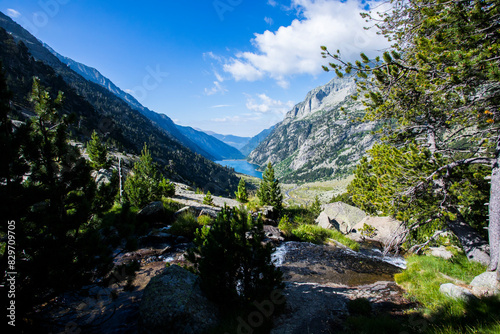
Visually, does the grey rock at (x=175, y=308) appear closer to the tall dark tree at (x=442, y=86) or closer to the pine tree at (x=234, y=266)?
the pine tree at (x=234, y=266)

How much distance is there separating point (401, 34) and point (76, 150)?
12.3 meters

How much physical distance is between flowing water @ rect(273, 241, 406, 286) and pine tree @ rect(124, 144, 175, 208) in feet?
37.2

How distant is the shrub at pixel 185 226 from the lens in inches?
510

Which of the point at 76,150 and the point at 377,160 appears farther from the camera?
the point at 377,160

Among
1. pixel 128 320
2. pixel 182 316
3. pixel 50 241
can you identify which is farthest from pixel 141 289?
pixel 50 241

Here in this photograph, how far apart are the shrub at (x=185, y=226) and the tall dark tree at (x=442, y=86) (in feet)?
37.2

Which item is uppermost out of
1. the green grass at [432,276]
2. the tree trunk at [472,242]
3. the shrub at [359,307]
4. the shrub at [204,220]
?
the tree trunk at [472,242]

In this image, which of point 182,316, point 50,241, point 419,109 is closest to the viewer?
point 50,241

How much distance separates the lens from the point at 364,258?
1216 centimetres

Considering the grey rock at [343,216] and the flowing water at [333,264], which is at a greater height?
the grey rock at [343,216]

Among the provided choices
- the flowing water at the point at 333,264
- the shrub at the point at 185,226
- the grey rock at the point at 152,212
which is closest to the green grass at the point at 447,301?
the flowing water at the point at 333,264

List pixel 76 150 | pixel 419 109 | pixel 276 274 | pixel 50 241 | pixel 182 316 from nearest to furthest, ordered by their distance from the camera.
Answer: pixel 50 241
pixel 182 316
pixel 76 150
pixel 276 274
pixel 419 109

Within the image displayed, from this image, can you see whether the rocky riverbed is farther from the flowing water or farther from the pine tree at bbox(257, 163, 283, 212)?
the pine tree at bbox(257, 163, 283, 212)

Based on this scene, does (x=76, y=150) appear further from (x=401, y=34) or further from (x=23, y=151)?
(x=401, y=34)
